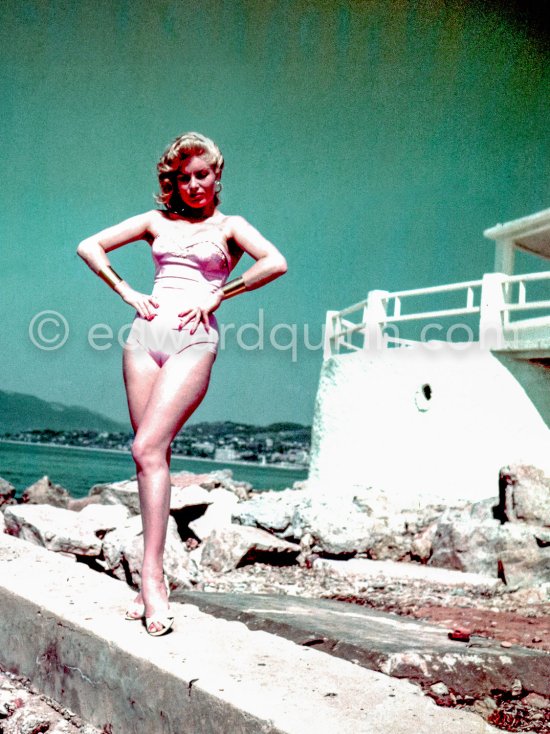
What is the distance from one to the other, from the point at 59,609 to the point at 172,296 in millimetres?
1221

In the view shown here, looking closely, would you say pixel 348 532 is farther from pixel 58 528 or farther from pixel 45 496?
pixel 45 496

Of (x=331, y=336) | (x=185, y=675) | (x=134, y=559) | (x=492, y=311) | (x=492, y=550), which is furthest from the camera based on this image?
(x=331, y=336)

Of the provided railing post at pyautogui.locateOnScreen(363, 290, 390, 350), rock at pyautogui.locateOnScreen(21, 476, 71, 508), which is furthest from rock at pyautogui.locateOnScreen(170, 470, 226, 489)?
railing post at pyautogui.locateOnScreen(363, 290, 390, 350)

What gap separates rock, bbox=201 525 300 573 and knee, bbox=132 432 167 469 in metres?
3.93

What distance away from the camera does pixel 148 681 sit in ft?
7.06

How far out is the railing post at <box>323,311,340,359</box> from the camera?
1167 cm

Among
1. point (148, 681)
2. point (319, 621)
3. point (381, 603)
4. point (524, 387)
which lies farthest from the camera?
point (524, 387)

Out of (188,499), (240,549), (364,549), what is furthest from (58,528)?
(188,499)

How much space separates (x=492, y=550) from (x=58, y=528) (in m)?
3.57

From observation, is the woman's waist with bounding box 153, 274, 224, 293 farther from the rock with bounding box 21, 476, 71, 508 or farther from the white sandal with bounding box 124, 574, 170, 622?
the rock with bounding box 21, 476, 71, 508

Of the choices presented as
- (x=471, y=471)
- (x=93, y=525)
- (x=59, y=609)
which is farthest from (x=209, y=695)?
(x=471, y=471)

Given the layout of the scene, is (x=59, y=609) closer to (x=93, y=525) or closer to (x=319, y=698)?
(x=319, y=698)

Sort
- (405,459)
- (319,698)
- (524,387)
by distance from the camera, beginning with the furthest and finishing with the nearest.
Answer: (405,459)
(524,387)
(319,698)

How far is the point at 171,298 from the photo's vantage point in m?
2.73
